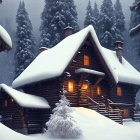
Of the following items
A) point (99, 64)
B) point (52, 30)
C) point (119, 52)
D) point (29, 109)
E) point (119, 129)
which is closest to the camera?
point (119, 129)

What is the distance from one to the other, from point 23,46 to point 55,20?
7628 mm

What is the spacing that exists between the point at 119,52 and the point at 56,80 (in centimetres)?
1425

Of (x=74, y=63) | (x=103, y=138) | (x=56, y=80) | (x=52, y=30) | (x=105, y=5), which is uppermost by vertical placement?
(x=105, y=5)

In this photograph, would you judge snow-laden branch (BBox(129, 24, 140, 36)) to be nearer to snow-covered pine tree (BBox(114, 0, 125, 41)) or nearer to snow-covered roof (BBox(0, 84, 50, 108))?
snow-covered roof (BBox(0, 84, 50, 108))

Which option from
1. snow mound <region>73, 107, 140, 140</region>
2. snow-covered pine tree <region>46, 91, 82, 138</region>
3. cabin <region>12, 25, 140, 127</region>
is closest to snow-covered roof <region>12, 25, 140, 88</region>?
cabin <region>12, 25, 140, 127</region>

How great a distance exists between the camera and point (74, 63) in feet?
80.0

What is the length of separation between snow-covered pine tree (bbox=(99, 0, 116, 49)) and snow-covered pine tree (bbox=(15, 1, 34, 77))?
14248mm

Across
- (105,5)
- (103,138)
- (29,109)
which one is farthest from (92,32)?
(105,5)

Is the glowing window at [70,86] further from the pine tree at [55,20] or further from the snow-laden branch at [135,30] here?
the pine tree at [55,20]

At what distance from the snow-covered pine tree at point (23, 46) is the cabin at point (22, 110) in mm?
21585

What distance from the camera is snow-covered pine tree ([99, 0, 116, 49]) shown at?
172ft

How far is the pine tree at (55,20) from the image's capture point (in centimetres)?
4750

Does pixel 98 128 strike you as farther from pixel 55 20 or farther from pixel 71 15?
pixel 71 15

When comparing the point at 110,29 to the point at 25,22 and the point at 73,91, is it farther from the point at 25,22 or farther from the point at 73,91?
the point at 73,91
